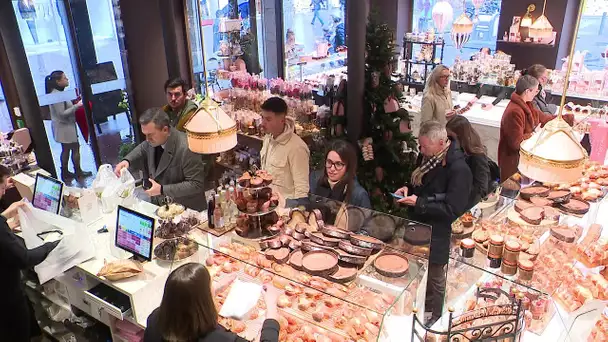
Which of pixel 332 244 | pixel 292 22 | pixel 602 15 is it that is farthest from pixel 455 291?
pixel 602 15

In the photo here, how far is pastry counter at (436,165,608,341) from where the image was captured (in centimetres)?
245

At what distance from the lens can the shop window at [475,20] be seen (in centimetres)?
920

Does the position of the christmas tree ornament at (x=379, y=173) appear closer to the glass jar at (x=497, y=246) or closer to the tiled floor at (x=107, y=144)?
the glass jar at (x=497, y=246)

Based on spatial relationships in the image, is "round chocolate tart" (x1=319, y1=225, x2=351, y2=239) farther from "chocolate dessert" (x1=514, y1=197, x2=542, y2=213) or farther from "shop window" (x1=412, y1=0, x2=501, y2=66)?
"shop window" (x1=412, y1=0, x2=501, y2=66)

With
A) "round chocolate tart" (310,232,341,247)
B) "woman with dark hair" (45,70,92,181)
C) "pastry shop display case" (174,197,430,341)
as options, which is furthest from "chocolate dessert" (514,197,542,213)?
"woman with dark hair" (45,70,92,181)

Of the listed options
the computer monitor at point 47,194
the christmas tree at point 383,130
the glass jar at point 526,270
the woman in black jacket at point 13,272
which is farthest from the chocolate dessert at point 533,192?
the computer monitor at point 47,194

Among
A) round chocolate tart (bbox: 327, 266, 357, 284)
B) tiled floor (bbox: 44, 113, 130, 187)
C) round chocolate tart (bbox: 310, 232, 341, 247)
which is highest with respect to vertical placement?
round chocolate tart (bbox: 310, 232, 341, 247)

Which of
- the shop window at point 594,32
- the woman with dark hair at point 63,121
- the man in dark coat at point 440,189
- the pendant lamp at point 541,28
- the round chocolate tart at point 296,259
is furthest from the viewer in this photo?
the shop window at point 594,32

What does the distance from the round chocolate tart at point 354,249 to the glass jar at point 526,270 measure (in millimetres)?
821

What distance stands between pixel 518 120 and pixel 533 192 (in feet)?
5.69

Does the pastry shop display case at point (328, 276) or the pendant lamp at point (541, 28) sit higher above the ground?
the pendant lamp at point (541, 28)

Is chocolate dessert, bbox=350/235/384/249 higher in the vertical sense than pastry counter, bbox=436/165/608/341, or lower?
higher

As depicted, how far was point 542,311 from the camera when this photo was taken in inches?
96.3

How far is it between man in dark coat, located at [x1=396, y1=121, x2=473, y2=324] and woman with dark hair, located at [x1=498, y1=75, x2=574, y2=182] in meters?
1.60
